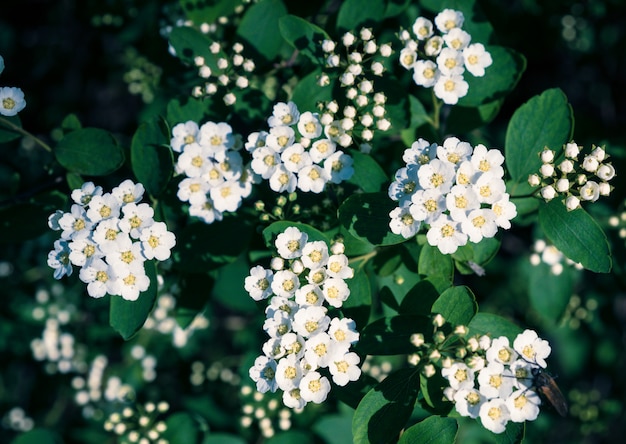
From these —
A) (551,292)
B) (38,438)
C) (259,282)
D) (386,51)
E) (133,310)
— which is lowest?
(38,438)

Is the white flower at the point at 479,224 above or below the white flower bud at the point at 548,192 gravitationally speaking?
below

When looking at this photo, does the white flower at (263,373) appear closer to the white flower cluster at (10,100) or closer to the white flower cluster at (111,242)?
the white flower cluster at (111,242)

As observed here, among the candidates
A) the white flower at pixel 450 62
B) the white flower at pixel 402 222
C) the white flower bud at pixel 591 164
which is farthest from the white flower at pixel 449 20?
the white flower at pixel 402 222

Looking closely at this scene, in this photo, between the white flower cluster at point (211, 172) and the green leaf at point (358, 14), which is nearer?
the white flower cluster at point (211, 172)

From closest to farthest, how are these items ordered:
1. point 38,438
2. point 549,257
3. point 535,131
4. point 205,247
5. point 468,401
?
point 468,401
point 535,131
point 205,247
point 549,257
point 38,438

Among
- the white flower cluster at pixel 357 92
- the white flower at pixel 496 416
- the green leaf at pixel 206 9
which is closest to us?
the white flower at pixel 496 416

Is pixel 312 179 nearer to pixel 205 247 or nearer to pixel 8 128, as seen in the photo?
pixel 205 247

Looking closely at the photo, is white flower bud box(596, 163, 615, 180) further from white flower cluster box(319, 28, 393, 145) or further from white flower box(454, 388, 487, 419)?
white flower box(454, 388, 487, 419)

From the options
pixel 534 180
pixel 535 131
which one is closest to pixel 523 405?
pixel 534 180

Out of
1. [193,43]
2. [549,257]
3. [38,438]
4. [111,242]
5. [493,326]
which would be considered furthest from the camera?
[38,438]
